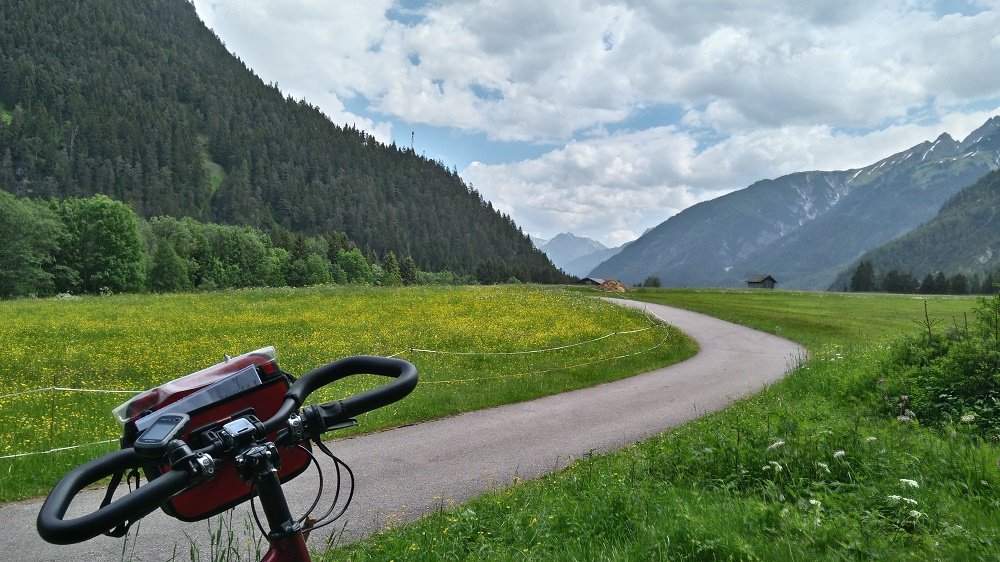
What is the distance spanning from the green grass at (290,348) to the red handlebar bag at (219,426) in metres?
8.94

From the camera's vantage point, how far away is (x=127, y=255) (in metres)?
74.2

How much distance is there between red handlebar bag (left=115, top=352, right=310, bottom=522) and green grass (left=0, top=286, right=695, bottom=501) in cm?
894

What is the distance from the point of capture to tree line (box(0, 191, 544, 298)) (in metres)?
64.8

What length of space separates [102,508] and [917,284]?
539 feet

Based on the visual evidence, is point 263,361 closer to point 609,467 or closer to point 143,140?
point 609,467

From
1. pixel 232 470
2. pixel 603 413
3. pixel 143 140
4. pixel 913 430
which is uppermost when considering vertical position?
pixel 143 140

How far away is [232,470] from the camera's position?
7.29 feet

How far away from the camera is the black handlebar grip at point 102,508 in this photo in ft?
4.59

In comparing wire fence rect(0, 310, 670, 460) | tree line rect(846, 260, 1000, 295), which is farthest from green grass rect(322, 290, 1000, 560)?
tree line rect(846, 260, 1000, 295)

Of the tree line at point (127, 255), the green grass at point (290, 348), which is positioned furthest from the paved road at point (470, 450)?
the tree line at point (127, 255)

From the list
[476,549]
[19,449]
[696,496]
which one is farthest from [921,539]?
[19,449]

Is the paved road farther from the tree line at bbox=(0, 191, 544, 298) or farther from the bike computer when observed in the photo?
the tree line at bbox=(0, 191, 544, 298)

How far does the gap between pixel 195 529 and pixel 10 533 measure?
240cm

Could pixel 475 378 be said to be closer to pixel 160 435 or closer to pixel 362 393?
pixel 362 393
